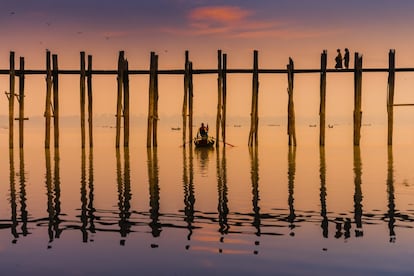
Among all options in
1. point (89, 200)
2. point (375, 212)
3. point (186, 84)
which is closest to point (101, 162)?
point (186, 84)

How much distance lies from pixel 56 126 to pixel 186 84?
5411 mm

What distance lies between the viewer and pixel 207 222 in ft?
32.2

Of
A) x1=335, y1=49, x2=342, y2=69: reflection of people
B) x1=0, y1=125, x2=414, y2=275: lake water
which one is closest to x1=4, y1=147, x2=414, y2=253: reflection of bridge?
x1=0, y1=125, x2=414, y2=275: lake water

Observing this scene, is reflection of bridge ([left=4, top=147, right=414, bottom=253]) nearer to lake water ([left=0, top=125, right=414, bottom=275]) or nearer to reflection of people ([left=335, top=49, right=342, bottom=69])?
lake water ([left=0, top=125, right=414, bottom=275])

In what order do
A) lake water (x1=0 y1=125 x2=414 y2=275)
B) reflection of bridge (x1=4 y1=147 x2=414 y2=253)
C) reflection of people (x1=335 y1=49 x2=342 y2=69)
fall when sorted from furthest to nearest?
reflection of people (x1=335 y1=49 x2=342 y2=69), reflection of bridge (x1=4 y1=147 x2=414 y2=253), lake water (x1=0 y1=125 x2=414 y2=275)

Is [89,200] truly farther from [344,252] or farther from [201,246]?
[344,252]

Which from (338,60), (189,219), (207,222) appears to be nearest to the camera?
(207,222)

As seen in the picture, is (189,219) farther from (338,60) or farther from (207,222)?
(338,60)

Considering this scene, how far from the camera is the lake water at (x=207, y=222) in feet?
24.0

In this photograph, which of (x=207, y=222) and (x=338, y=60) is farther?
(x=338, y=60)

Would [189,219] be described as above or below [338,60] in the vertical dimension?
below

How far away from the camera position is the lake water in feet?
24.0

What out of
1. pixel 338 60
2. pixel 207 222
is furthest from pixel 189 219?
pixel 338 60

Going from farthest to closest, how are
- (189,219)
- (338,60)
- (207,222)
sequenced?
1. (338,60)
2. (189,219)
3. (207,222)
